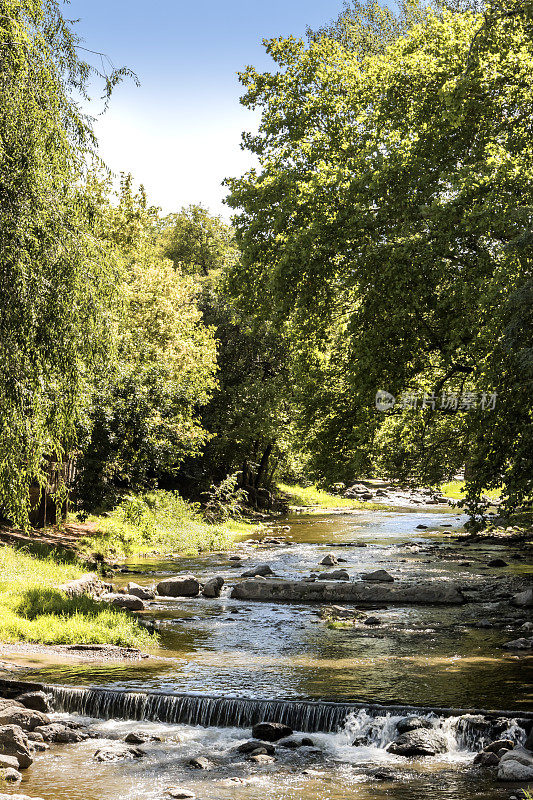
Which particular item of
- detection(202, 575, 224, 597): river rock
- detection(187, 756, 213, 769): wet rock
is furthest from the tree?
detection(187, 756, 213, 769): wet rock

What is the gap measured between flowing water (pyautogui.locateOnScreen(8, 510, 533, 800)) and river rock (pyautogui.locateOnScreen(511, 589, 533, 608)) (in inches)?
10.8

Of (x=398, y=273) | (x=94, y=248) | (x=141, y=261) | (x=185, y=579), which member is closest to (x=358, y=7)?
(x=141, y=261)

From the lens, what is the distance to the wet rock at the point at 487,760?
30.0 feet

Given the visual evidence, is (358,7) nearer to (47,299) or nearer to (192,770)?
(47,299)

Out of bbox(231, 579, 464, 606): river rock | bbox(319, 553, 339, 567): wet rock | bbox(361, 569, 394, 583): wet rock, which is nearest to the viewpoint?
bbox(231, 579, 464, 606): river rock

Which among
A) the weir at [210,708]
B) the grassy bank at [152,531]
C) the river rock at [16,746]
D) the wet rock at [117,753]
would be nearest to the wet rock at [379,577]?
the grassy bank at [152,531]

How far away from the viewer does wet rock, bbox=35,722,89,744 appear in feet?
32.6

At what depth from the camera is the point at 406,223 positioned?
19.2 m

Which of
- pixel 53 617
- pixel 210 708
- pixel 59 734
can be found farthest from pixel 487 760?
pixel 53 617

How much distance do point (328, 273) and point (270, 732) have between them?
1376cm

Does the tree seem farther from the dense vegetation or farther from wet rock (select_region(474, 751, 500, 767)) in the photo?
wet rock (select_region(474, 751, 500, 767))

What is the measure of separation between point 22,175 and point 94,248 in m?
1.40

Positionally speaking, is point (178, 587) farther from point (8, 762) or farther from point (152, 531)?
point (8, 762)

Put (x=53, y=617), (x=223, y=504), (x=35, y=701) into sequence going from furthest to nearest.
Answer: (x=223, y=504) < (x=53, y=617) < (x=35, y=701)
